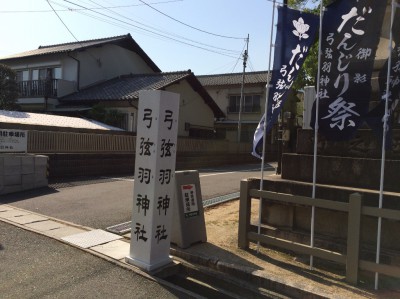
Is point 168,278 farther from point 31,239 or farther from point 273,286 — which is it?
point 31,239

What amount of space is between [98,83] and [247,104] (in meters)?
15.2

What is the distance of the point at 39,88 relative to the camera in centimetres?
2531

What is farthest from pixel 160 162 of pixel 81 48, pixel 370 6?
pixel 81 48

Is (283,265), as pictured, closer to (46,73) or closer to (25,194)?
(25,194)

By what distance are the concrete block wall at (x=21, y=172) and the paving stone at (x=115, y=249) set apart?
5.40 metres

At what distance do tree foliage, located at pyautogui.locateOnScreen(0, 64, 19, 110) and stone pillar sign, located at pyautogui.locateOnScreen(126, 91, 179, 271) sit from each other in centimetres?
1870

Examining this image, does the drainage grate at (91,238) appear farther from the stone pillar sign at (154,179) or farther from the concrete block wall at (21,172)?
the concrete block wall at (21,172)

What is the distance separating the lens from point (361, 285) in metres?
4.52

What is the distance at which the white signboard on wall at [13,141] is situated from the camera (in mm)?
10297

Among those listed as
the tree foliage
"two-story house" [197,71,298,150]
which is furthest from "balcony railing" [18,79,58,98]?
"two-story house" [197,71,298,150]

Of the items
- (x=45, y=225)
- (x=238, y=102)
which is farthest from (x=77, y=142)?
(x=238, y=102)

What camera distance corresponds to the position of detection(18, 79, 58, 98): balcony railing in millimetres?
24500

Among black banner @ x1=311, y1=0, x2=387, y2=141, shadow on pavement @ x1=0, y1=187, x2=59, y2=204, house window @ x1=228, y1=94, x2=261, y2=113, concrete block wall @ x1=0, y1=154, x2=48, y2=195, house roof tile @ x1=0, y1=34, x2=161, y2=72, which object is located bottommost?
shadow on pavement @ x1=0, y1=187, x2=59, y2=204

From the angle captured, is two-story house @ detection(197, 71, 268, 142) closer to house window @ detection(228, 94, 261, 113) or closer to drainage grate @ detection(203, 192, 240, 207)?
house window @ detection(228, 94, 261, 113)
